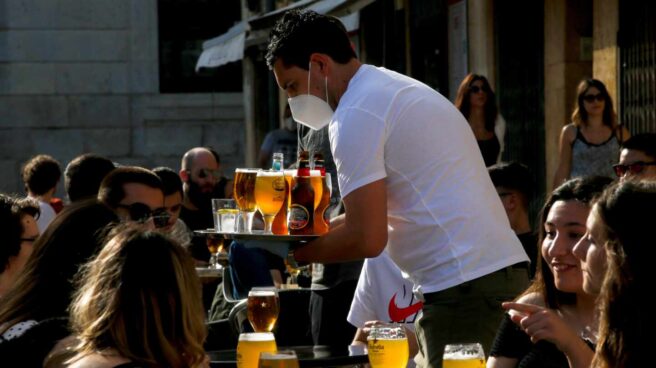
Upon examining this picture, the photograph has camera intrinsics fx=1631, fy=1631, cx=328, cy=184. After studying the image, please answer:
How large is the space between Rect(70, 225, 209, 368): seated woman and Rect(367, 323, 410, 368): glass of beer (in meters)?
0.74

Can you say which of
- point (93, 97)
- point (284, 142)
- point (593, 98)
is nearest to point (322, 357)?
point (593, 98)

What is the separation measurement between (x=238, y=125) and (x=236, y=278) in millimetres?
15392

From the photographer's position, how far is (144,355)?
385cm

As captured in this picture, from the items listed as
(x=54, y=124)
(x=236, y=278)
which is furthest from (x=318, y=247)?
(x=54, y=124)

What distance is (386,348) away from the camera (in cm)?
454

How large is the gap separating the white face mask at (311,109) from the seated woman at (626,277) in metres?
1.70

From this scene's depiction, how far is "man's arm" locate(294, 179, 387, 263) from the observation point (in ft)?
15.9

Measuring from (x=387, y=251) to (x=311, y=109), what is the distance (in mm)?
538

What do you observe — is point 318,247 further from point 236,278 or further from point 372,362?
point 236,278

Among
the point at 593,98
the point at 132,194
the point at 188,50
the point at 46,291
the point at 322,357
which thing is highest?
the point at 188,50

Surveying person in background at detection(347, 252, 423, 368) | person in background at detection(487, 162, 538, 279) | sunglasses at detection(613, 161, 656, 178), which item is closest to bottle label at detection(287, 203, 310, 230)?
person in background at detection(347, 252, 423, 368)

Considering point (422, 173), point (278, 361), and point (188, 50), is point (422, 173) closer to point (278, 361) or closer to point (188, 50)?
point (278, 361)

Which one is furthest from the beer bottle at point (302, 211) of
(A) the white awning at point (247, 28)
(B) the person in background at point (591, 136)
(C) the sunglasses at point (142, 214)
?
(A) the white awning at point (247, 28)

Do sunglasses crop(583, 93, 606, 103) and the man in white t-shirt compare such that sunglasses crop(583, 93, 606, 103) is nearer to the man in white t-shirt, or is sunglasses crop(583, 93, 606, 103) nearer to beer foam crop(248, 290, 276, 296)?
the man in white t-shirt
